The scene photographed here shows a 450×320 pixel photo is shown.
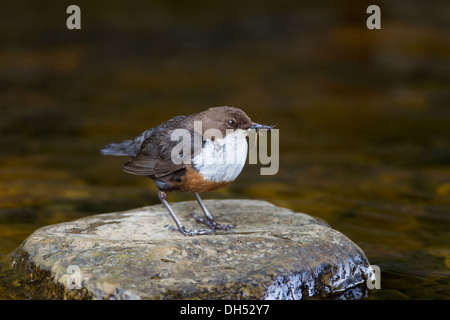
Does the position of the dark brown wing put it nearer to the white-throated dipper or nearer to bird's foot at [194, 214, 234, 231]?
the white-throated dipper

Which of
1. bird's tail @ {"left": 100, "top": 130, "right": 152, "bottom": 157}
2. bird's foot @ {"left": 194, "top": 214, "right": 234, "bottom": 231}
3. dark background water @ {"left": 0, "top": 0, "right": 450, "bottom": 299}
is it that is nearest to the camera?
bird's foot @ {"left": 194, "top": 214, "right": 234, "bottom": 231}

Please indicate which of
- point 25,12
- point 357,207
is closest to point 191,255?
point 357,207

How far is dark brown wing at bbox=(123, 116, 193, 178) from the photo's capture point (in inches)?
187

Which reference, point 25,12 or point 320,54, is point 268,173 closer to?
point 320,54

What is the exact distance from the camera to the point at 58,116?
1070 centimetres

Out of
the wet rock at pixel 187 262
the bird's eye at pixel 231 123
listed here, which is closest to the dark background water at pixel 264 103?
the wet rock at pixel 187 262

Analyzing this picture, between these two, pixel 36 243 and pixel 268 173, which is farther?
pixel 268 173

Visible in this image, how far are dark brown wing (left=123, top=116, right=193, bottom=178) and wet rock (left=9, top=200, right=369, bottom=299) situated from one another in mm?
430

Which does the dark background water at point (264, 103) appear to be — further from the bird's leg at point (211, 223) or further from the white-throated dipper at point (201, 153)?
the white-throated dipper at point (201, 153)

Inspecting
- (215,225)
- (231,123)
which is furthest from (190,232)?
(231,123)

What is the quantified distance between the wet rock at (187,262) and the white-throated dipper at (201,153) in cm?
39

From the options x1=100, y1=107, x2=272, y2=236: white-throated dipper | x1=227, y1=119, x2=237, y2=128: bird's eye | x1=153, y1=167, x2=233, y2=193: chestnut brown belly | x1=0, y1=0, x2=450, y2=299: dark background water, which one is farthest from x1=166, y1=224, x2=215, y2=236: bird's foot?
x1=0, y1=0, x2=450, y2=299: dark background water

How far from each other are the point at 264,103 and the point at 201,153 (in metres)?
7.34

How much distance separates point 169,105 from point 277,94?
2224mm
